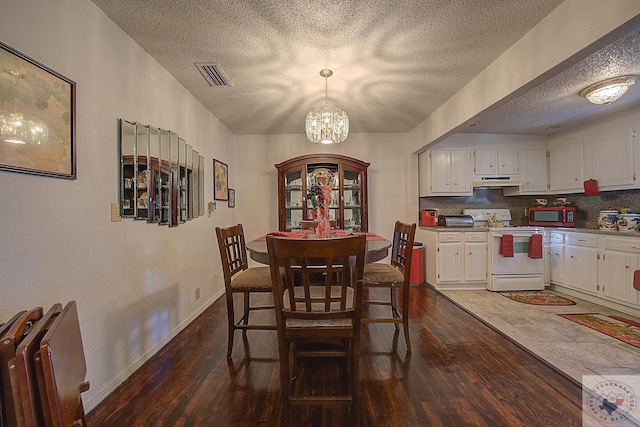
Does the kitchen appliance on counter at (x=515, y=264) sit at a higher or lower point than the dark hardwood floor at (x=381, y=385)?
higher

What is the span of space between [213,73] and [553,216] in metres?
4.61

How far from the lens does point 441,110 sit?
3311mm

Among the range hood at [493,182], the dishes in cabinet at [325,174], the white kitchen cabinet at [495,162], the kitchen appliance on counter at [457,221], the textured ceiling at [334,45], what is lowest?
the kitchen appliance on counter at [457,221]

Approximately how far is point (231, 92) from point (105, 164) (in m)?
1.58

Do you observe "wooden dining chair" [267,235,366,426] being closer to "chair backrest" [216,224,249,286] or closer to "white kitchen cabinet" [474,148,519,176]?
"chair backrest" [216,224,249,286]

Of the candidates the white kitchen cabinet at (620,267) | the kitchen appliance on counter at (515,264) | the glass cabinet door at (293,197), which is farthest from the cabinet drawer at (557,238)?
the glass cabinet door at (293,197)

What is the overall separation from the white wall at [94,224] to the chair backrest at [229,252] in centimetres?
58

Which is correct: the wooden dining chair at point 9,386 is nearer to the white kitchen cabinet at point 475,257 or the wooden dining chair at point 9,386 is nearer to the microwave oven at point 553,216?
the white kitchen cabinet at point 475,257

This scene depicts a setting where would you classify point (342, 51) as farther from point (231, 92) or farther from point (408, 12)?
point (231, 92)

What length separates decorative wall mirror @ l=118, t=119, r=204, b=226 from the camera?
191 cm

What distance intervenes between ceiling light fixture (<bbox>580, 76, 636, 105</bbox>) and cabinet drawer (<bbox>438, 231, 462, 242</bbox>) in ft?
6.26

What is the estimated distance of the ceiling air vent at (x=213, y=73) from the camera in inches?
93.4

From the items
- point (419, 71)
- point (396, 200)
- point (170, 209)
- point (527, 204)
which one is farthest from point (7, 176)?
point (527, 204)

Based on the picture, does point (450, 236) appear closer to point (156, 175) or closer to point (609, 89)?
point (609, 89)
